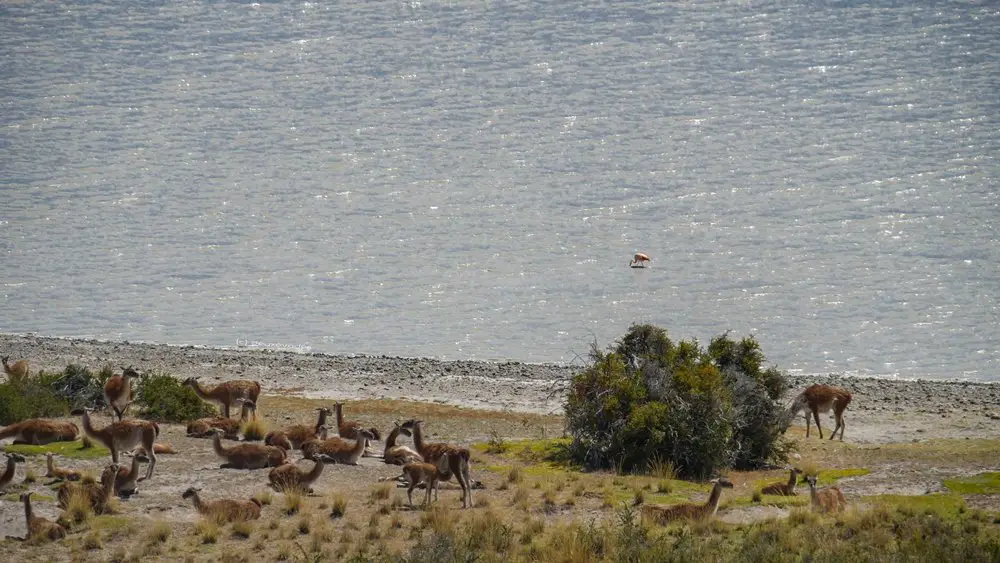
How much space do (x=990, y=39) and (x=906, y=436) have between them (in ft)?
215

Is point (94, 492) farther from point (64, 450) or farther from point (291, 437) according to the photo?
point (291, 437)

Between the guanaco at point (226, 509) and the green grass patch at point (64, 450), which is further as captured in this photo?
the green grass patch at point (64, 450)

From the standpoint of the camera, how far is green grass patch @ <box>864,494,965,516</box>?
17.7m

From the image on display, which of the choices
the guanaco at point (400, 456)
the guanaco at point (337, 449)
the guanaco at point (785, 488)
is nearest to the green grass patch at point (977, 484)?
A: the guanaco at point (785, 488)

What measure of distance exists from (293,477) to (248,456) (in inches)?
53.0

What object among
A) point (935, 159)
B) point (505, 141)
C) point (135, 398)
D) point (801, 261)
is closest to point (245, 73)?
point (505, 141)

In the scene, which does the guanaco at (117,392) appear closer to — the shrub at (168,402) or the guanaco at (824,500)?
the shrub at (168,402)

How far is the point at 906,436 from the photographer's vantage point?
26.8m

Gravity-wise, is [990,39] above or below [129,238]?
above

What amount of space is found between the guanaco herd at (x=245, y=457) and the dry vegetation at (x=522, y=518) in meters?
0.20

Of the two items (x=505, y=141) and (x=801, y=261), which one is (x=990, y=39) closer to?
(x=505, y=141)

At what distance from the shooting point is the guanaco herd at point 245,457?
16.7 m

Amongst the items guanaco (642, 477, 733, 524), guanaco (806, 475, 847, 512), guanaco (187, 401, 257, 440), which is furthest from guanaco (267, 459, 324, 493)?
guanaco (806, 475, 847, 512)

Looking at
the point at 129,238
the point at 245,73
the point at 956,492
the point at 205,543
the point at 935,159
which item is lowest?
the point at 205,543
